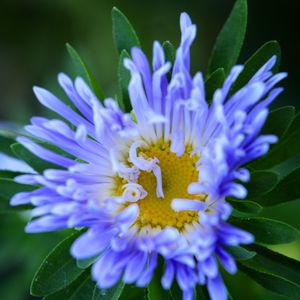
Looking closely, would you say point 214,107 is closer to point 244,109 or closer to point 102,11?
point 244,109

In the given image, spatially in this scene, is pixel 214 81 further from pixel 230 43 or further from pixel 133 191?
pixel 133 191

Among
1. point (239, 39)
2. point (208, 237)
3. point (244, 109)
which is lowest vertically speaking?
point (208, 237)

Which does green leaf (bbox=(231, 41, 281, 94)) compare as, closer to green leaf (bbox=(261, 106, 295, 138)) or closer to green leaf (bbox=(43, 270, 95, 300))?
green leaf (bbox=(261, 106, 295, 138))

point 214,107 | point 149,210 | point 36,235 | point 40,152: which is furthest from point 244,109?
point 36,235

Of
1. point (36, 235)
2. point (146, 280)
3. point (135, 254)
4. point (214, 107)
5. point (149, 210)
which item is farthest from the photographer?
point (36, 235)

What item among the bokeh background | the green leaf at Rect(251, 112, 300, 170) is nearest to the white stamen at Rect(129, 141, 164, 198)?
the green leaf at Rect(251, 112, 300, 170)

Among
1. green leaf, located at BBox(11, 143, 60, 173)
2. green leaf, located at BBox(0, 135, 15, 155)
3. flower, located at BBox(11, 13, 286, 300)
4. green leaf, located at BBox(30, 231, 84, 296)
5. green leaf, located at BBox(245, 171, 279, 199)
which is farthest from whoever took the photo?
green leaf, located at BBox(0, 135, 15, 155)

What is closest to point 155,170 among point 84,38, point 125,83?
point 125,83
